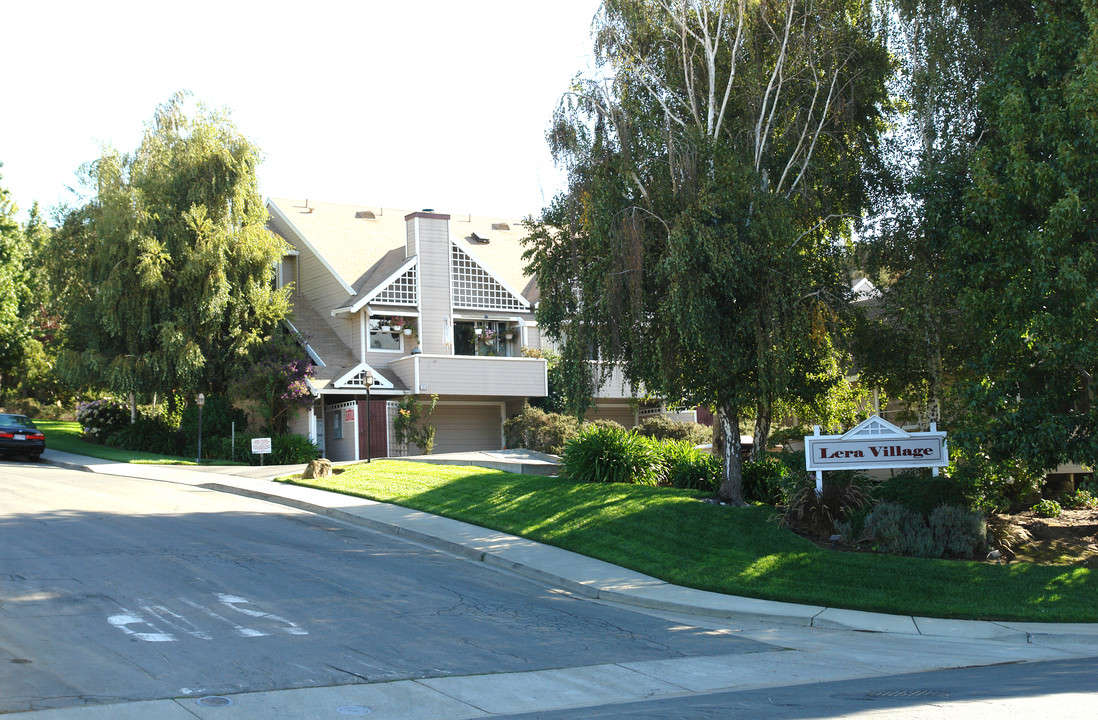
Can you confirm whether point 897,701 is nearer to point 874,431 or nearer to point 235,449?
point 874,431

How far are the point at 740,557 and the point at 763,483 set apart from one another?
4.26 m

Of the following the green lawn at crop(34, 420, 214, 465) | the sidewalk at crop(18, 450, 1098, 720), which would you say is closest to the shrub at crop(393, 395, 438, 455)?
the green lawn at crop(34, 420, 214, 465)

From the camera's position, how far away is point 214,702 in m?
7.51

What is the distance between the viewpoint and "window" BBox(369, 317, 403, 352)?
111 feet

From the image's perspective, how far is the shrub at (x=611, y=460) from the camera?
66.8ft

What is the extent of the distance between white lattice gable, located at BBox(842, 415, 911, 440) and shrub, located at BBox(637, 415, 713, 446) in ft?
48.7

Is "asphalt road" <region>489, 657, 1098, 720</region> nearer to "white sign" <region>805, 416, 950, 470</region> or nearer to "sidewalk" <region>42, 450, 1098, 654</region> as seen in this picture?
"sidewalk" <region>42, 450, 1098, 654</region>

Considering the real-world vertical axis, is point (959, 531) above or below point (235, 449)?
below

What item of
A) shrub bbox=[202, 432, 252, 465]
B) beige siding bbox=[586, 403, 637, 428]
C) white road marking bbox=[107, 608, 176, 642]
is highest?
beige siding bbox=[586, 403, 637, 428]

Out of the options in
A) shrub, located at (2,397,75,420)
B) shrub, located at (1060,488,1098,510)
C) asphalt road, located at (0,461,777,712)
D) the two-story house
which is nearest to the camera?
asphalt road, located at (0,461,777,712)

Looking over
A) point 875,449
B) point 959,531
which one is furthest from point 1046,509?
point 875,449

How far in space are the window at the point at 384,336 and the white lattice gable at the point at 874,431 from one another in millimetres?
20793

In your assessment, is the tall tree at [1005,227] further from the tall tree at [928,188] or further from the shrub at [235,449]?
the shrub at [235,449]

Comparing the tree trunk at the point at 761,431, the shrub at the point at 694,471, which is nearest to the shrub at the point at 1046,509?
the tree trunk at the point at 761,431
